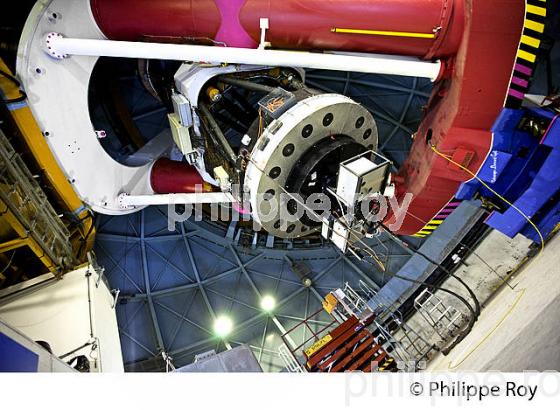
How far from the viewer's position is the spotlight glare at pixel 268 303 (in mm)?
10859

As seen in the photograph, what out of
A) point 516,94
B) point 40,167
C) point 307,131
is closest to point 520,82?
point 516,94

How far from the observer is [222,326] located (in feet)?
34.5

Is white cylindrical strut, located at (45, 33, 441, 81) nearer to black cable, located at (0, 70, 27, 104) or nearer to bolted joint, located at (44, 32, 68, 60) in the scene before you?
bolted joint, located at (44, 32, 68, 60)

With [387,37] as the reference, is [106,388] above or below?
below

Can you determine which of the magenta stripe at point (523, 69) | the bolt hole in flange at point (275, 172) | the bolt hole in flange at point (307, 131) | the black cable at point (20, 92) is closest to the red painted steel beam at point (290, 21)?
the magenta stripe at point (523, 69)

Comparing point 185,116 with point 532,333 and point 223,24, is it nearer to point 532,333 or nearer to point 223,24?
point 223,24

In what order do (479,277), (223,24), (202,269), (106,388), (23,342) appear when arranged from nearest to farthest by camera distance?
(106,388) < (23,342) < (223,24) < (479,277) < (202,269)

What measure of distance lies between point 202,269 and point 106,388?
894cm

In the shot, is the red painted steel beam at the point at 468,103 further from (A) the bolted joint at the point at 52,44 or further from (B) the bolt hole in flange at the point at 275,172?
(A) the bolted joint at the point at 52,44

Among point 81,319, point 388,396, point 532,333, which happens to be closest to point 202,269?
point 81,319

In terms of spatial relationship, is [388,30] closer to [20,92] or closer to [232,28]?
[232,28]

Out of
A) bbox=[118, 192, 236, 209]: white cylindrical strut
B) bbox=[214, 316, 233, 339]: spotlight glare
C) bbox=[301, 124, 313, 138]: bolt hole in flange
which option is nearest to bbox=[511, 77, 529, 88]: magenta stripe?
bbox=[301, 124, 313, 138]: bolt hole in flange

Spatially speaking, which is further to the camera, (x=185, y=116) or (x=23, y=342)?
(x=185, y=116)

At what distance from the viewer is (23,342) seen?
297 centimetres
